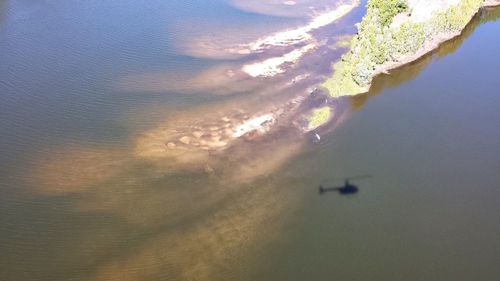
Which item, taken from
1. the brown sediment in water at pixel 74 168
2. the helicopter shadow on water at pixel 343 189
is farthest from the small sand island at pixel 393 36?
the brown sediment in water at pixel 74 168

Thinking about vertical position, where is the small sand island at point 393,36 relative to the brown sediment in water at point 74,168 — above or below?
above

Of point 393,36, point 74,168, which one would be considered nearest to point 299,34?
point 393,36

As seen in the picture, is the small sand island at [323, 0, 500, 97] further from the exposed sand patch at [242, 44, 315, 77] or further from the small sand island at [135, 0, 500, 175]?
the exposed sand patch at [242, 44, 315, 77]

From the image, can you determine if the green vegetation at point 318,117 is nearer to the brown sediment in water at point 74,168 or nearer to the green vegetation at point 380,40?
the green vegetation at point 380,40

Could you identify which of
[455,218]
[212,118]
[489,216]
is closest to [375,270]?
[455,218]

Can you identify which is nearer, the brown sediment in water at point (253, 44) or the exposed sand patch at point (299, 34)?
the brown sediment in water at point (253, 44)

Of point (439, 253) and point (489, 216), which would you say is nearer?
point (439, 253)

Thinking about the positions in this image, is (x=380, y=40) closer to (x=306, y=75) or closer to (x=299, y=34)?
(x=306, y=75)

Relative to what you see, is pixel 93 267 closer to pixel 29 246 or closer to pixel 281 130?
pixel 29 246
